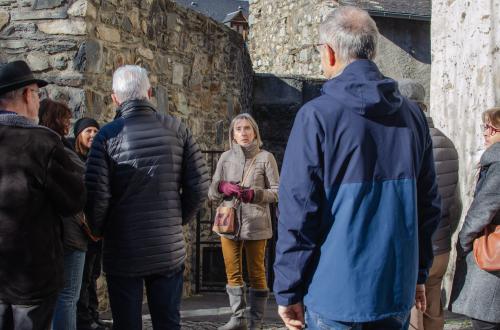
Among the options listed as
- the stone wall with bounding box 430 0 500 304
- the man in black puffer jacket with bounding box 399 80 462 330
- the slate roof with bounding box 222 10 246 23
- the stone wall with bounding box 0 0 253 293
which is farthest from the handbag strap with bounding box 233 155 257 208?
the slate roof with bounding box 222 10 246 23

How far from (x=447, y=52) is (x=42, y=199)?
10.6 ft

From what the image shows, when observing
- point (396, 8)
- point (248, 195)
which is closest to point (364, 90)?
point (248, 195)

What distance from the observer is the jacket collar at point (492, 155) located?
321 cm

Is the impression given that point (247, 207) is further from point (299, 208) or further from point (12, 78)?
point (299, 208)

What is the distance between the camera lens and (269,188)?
4957 mm

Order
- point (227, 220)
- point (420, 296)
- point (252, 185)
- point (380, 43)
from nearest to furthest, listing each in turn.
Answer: point (420, 296)
point (227, 220)
point (252, 185)
point (380, 43)

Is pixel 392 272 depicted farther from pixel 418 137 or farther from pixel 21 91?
pixel 21 91

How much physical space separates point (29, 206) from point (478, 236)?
202 cm

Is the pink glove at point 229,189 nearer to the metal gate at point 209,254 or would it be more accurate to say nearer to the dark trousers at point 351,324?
the metal gate at point 209,254

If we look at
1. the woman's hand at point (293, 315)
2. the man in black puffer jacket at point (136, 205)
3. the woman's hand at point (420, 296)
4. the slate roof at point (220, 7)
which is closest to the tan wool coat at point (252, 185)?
the man in black puffer jacket at point (136, 205)

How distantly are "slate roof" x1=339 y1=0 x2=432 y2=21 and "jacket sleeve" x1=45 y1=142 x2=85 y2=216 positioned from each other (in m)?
8.29

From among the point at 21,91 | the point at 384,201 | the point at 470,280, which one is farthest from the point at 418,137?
the point at 21,91

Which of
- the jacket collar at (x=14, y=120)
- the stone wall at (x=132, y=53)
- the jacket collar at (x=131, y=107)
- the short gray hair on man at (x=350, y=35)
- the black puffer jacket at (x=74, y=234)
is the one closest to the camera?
the short gray hair on man at (x=350, y=35)

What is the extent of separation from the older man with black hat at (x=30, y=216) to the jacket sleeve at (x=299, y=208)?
99 cm
